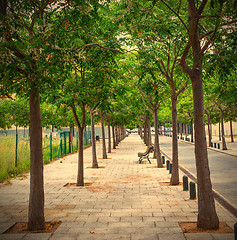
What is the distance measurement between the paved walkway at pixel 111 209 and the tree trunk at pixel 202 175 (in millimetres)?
429

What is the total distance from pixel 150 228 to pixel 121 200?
2832 millimetres

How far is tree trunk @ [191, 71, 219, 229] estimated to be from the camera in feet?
20.6

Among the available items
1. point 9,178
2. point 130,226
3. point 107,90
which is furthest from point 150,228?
point 9,178

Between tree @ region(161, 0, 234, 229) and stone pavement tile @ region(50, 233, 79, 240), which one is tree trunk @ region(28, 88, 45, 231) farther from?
Result: tree @ region(161, 0, 234, 229)

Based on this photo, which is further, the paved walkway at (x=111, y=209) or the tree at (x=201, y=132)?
the tree at (x=201, y=132)

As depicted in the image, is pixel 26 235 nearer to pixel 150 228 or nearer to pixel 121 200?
pixel 150 228

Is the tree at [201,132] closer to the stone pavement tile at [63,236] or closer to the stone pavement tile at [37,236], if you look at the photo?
the stone pavement tile at [63,236]

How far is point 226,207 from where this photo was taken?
8383mm

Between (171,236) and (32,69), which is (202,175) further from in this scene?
(32,69)

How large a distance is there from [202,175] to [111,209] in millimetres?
2884

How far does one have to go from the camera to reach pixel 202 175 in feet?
21.0

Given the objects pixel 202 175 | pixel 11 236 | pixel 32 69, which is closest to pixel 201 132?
pixel 202 175

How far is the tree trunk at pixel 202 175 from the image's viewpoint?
247 inches

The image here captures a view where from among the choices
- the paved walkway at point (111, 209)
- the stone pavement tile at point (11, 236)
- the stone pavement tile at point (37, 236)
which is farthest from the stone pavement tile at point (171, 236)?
the stone pavement tile at point (11, 236)
